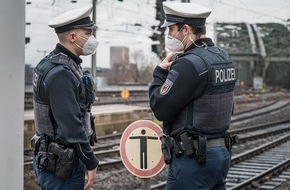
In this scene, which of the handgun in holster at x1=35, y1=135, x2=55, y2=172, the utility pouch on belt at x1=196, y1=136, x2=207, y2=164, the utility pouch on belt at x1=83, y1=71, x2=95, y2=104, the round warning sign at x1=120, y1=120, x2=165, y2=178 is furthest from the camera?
the round warning sign at x1=120, y1=120, x2=165, y2=178

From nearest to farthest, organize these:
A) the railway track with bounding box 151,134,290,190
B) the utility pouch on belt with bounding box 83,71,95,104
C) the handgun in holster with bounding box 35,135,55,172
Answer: the handgun in holster with bounding box 35,135,55,172 < the utility pouch on belt with bounding box 83,71,95,104 < the railway track with bounding box 151,134,290,190

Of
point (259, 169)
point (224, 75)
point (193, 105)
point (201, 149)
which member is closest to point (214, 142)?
point (201, 149)

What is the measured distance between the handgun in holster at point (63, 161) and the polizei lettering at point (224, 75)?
3.55ft

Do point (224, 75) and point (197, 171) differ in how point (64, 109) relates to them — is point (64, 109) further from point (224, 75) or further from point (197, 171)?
point (224, 75)

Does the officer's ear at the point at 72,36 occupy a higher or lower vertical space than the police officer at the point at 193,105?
higher

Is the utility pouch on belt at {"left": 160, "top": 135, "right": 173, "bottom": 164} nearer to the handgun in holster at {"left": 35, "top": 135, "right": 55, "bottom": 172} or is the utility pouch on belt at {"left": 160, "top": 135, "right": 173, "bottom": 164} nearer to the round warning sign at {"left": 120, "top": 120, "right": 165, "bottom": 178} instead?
the handgun in holster at {"left": 35, "top": 135, "right": 55, "bottom": 172}

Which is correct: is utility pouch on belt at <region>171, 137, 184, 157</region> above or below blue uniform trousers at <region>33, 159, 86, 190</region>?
above

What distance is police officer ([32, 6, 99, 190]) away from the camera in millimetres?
3359

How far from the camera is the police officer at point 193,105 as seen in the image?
3.32 m

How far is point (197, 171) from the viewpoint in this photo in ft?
11.0

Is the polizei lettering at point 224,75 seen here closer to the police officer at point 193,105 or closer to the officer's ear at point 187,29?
the police officer at point 193,105

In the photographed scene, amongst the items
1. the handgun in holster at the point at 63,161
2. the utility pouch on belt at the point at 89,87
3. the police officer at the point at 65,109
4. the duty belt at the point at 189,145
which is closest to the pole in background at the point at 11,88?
the police officer at the point at 65,109

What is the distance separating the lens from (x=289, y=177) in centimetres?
980

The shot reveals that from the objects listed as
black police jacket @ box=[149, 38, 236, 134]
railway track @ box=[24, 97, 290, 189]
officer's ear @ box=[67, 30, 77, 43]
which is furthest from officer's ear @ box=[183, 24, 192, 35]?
railway track @ box=[24, 97, 290, 189]
